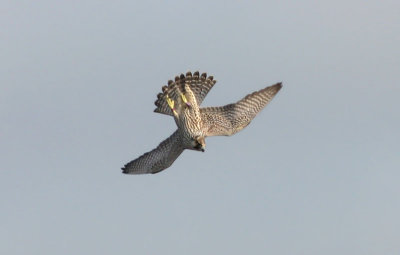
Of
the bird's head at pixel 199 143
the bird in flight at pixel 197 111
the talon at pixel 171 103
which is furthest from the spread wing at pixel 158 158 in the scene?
the talon at pixel 171 103

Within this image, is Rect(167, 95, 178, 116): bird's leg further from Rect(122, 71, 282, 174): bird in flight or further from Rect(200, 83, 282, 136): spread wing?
Rect(200, 83, 282, 136): spread wing

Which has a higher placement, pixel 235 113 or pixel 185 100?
pixel 185 100

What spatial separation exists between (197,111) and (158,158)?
2.95 meters

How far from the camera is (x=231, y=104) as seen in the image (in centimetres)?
3078

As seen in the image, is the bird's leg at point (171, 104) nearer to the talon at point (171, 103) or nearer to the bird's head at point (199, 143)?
the talon at point (171, 103)

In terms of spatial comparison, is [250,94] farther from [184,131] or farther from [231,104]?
[184,131]

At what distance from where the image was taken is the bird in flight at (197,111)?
2964 centimetres

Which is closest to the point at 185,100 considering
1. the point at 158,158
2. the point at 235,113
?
the point at 235,113

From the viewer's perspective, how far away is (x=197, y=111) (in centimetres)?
2981

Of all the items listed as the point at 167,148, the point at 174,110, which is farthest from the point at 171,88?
the point at 167,148

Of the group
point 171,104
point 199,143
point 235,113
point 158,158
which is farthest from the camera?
point 158,158

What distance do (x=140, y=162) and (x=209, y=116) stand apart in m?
3.70

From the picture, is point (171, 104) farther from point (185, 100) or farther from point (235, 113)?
point (235, 113)

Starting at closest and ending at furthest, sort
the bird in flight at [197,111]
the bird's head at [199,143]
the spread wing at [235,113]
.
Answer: the bird's head at [199,143] < the bird in flight at [197,111] < the spread wing at [235,113]
